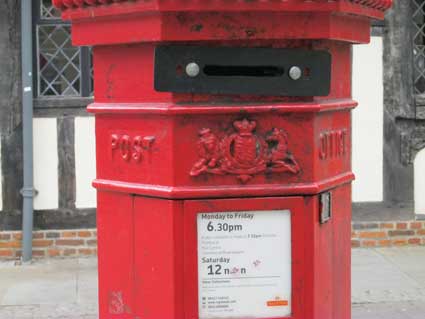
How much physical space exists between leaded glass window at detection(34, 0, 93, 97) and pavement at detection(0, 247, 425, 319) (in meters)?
1.60

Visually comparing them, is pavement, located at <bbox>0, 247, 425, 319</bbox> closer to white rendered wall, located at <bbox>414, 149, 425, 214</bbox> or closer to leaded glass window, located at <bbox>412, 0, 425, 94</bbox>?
white rendered wall, located at <bbox>414, 149, 425, 214</bbox>

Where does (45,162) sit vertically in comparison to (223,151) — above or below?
below

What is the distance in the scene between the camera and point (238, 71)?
8.36 ft

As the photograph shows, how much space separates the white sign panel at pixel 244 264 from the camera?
8.26 ft

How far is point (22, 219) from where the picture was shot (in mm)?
7812

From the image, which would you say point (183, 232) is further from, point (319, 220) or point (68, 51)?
point (68, 51)

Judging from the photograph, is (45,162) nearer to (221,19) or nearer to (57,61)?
(57,61)

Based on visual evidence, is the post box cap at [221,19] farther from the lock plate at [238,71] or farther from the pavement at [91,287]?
the pavement at [91,287]

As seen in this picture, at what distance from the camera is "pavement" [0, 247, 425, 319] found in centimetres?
607

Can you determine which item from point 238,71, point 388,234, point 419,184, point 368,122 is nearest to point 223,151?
point 238,71

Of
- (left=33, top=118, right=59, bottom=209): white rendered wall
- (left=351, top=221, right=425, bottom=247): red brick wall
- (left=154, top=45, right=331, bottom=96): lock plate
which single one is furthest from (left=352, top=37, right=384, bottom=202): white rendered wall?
(left=154, top=45, right=331, bottom=96): lock plate

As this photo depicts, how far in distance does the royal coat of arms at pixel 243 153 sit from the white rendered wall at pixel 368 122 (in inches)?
226

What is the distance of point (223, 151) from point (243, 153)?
0.06 metres

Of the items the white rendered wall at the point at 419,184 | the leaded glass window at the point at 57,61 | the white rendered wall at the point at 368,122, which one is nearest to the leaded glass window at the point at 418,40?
the white rendered wall at the point at 368,122
